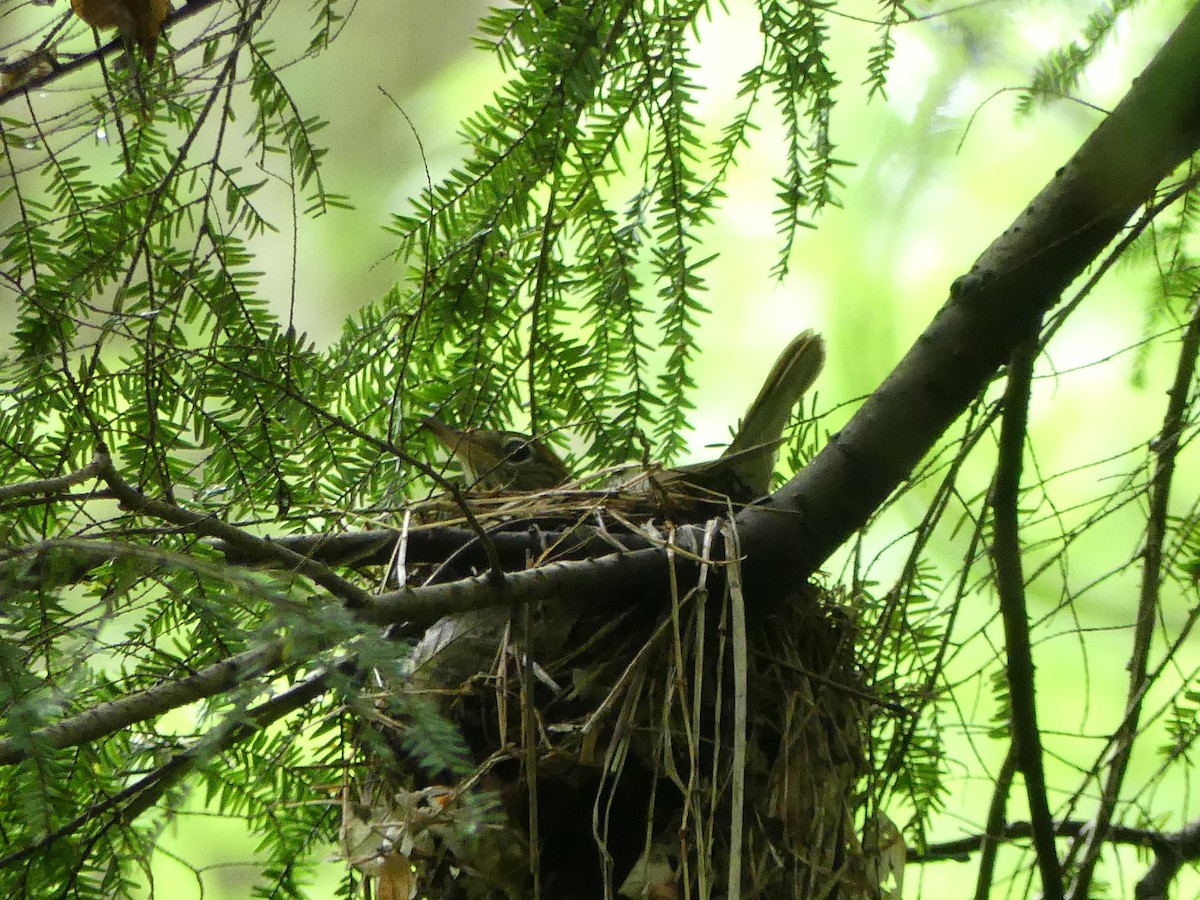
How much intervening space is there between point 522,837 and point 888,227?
214 centimetres

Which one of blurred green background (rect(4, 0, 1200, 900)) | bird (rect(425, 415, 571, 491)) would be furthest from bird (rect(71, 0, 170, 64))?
blurred green background (rect(4, 0, 1200, 900))

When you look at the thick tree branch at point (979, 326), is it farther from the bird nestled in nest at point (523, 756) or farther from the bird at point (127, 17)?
the bird at point (127, 17)

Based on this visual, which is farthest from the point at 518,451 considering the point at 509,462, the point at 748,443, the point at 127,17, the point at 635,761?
the point at 127,17

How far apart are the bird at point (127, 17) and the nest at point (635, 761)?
0.66 meters

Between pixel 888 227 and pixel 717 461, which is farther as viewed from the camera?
pixel 888 227

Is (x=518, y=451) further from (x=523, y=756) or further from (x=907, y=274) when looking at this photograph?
(x=907, y=274)

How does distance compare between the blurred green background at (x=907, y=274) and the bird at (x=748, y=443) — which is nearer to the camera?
the bird at (x=748, y=443)

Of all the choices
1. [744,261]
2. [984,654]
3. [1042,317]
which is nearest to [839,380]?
[744,261]

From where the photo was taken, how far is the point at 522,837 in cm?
105

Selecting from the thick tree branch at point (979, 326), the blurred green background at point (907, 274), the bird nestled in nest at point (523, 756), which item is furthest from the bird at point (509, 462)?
the blurred green background at point (907, 274)

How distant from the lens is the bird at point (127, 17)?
1.09 metres

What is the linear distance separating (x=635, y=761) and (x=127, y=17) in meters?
0.89

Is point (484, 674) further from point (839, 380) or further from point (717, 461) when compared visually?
point (839, 380)

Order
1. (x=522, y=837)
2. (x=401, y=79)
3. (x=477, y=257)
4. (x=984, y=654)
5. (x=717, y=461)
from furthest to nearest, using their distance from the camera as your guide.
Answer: (x=401, y=79), (x=984, y=654), (x=717, y=461), (x=477, y=257), (x=522, y=837)
